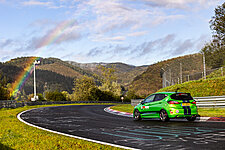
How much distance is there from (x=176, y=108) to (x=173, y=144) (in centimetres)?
615

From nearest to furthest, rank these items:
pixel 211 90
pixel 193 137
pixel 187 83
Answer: pixel 193 137 < pixel 211 90 < pixel 187 83

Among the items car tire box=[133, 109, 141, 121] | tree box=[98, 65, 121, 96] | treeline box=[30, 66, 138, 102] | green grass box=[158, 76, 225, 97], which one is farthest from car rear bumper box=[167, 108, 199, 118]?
tree box=[98, 65, 121, 96]

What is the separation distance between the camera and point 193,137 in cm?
912

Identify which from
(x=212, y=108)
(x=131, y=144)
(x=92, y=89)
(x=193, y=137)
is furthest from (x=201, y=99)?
(x=92, y=89)

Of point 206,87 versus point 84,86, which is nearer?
point 206,87

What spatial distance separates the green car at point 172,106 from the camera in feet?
45.9

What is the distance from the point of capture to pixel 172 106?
1403cm

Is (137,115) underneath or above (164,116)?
underneath

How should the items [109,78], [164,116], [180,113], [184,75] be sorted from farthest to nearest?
[109,78] < [184,75] < [164,116] < [180,113]

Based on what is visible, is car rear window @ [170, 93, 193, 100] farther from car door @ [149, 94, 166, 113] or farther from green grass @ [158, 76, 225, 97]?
green grass @ [158, 76, 225, 97]

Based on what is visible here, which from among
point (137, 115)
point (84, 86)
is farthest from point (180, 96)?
point (84, 86)

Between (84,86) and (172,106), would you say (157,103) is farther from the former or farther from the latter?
(84,86)

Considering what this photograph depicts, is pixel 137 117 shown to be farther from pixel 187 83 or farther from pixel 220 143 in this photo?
pixel 187 83

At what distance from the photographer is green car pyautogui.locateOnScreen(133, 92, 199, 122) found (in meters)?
14.0
